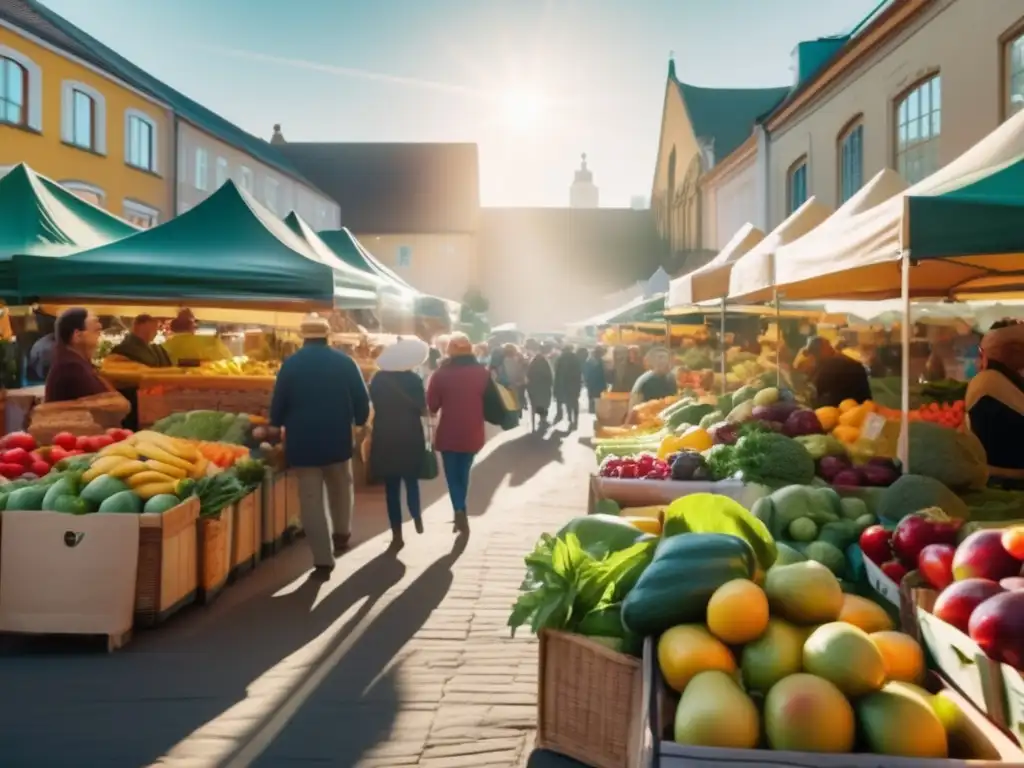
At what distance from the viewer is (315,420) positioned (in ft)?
25.8

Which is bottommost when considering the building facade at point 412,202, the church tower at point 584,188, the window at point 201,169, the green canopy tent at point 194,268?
the green canopy tent at point 194,268

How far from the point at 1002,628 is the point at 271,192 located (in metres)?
38.7

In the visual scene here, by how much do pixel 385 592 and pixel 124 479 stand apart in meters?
1.96

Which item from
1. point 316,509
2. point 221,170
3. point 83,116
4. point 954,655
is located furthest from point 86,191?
point 954,655

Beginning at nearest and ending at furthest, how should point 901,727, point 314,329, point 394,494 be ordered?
1. point 901,727
2. point 314,329
3. point 394,494

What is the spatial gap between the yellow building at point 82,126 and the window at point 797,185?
1530 cm

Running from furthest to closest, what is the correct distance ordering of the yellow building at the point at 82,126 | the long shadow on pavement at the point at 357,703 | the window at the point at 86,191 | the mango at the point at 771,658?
the window at the point at 86,191
the yellow building at the point at 82,126
the long shadow on pavement at the point at 357,703
the mango at the point at 771,658

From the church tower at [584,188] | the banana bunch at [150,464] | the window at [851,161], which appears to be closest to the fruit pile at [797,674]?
the banana bunch at [150,464]

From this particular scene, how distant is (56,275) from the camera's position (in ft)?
27.9

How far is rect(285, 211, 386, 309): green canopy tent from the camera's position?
9.45 metres

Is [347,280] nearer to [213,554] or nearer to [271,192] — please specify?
[213,554]

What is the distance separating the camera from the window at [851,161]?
54.4ft

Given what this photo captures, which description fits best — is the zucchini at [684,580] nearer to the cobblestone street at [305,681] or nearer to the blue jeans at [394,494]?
the cobblestone street at [305,681]

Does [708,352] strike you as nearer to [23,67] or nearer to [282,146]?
[23,67]
